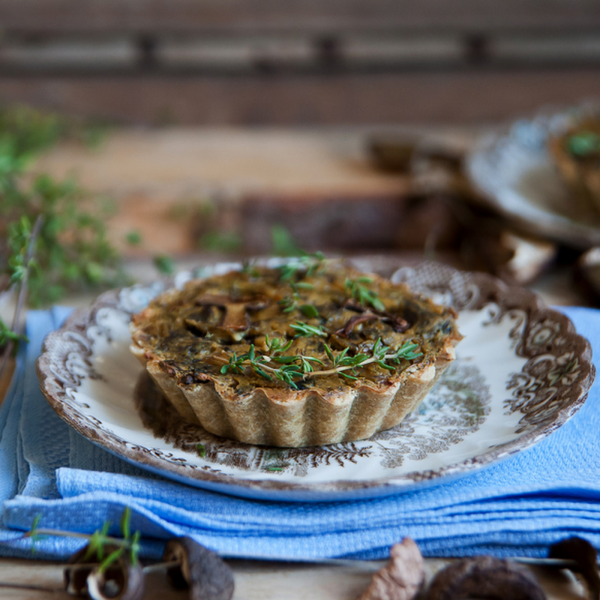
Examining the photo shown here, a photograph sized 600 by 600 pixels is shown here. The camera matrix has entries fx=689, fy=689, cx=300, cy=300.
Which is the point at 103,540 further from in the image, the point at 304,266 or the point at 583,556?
the point at 304,266

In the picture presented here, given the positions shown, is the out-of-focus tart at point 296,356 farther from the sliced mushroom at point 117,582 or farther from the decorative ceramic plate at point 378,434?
the sliced mushroom at point 117,582

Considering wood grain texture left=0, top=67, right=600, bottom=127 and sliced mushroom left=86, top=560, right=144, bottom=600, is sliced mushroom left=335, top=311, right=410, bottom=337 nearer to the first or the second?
sliced mushroom left=86, top=560, right=144, bottom=600

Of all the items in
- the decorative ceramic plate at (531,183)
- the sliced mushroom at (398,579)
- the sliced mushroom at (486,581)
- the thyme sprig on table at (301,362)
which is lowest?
the sliced mushroom at (398,579)

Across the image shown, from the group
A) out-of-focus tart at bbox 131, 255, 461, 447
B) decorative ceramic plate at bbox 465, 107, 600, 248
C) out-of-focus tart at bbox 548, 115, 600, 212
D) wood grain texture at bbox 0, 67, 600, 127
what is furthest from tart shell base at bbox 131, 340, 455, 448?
wood grain texture at bbox 0, 67, 600, 127

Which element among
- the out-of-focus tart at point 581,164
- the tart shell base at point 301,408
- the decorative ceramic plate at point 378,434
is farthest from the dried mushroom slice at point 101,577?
the out-of-focus tart at point 581,164

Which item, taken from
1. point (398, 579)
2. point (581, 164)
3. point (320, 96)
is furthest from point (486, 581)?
point (320, 96)

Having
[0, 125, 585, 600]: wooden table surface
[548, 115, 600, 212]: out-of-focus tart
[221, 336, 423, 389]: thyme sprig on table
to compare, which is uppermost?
[548, 115, 600, 212]: out-of-focus tart
